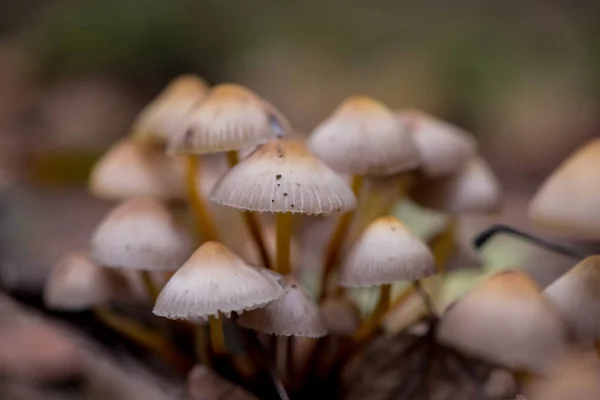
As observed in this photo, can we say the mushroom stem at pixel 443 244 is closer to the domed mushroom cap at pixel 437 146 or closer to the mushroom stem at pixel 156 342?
the domed mushroom cap at pixel 437 146

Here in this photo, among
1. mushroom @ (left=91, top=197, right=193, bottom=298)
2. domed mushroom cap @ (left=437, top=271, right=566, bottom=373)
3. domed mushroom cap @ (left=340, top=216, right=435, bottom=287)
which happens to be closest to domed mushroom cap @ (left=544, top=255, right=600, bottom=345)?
domed mushroom cap @ (left=437, top=271, right=566, bottom=373)

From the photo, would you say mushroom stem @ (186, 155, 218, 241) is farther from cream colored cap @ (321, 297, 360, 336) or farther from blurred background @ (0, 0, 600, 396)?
blurred background @ (0, 0, 600, 396)

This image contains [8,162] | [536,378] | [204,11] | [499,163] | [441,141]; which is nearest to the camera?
[536,378]

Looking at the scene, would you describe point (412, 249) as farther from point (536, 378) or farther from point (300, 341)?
point (300, 341)

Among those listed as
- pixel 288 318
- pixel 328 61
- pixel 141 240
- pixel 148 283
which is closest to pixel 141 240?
pixel 141 240

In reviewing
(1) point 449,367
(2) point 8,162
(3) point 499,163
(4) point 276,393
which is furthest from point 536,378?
(3) point 499,163

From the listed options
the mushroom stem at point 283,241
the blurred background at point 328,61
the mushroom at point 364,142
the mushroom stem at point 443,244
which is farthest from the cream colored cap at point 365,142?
the blurred background at point 328,61

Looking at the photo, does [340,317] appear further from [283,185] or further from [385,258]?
[283,185]
